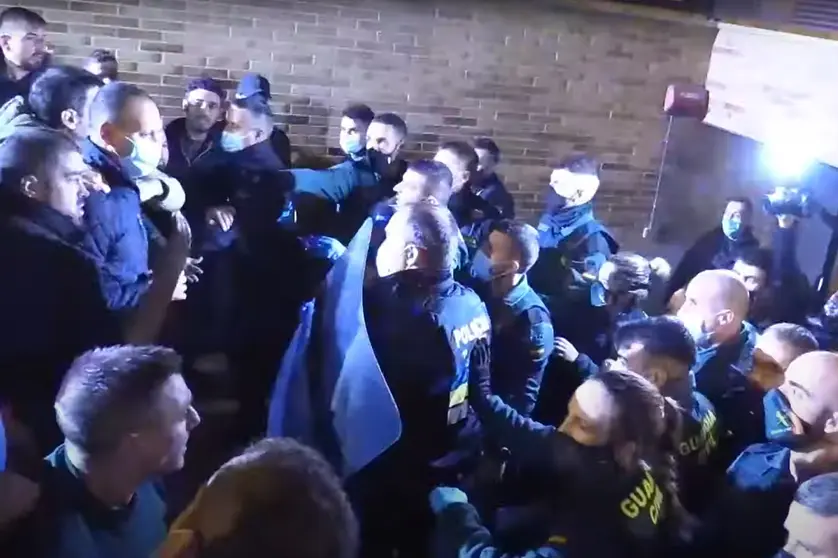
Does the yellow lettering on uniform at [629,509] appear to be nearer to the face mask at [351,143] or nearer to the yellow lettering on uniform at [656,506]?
the yellow lettering on uniform at [656,506]

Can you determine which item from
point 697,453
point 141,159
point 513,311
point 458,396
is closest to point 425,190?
point 513,311

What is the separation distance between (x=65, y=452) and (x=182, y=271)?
1.17 feet

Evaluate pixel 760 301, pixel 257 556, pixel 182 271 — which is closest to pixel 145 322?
pixel 182 271

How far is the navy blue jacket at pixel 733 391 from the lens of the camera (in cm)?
173

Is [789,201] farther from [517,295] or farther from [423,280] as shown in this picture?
[423,280]

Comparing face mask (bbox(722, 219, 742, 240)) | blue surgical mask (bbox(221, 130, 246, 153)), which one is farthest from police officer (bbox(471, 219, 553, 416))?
blue surgical mask (bbox(221, 130, 246, 153))

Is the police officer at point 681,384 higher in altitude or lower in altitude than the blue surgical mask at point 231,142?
lower

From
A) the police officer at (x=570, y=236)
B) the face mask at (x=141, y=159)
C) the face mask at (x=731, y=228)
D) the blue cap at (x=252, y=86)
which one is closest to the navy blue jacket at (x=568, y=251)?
the police officer at (x=570, y=236)

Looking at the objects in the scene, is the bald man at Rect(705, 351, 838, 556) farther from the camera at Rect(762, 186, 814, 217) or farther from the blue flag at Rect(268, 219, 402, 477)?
the blue flag at Rect(268, 219, 402, 477)

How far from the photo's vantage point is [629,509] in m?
1.52

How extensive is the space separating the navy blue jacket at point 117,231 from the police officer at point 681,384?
2.97 feet

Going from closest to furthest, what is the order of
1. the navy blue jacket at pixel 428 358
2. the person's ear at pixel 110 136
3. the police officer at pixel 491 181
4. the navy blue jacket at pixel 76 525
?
the navy blue jacket at pixel 76 525, the person's ear at pixel 110 136, the navy blue jacket at pixel 428 358, the police officer at pixel 491 181

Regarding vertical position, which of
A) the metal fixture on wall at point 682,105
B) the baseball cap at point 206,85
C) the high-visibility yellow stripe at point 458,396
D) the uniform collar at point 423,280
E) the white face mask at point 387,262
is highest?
the metal fixture on wall at point 682,105

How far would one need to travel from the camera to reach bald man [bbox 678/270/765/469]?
1.74 meters
